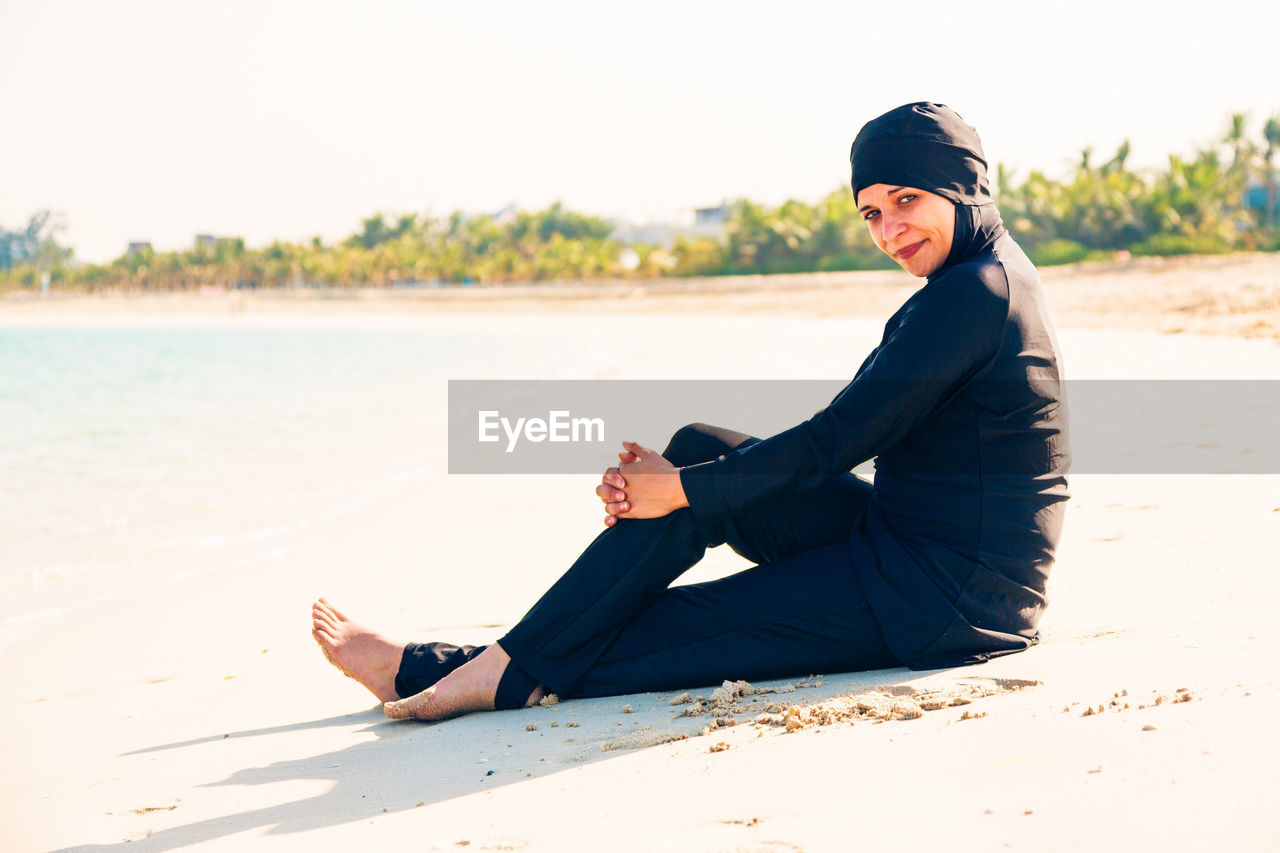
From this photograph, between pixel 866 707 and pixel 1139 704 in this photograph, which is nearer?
pixel 1139 704

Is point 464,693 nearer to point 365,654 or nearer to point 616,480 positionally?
point 365,654

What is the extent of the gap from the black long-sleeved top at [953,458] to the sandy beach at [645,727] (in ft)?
0.48

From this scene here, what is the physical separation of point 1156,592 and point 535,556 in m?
2.33

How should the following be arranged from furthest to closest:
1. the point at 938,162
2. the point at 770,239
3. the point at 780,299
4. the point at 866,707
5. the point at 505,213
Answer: the point at 505,213, the point at 770,239, the point at 780,299, the point at 938,162, the point at 866,707

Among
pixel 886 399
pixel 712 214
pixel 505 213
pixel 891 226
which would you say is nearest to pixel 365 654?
pixel 886 399

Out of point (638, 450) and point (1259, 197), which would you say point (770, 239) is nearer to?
point (1259, 197)

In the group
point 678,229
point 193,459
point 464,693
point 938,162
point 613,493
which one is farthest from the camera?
point 678,229

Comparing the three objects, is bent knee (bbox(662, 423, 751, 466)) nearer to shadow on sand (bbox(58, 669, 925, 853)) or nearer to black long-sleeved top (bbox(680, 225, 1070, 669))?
black long-sleeved top (bbox(680, 225, 1070, 669))

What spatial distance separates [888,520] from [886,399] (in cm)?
30

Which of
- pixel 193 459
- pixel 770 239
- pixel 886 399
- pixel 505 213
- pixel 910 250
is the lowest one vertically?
pixel 193 459

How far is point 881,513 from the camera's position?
2244mm

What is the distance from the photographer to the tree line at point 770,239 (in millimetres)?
32375

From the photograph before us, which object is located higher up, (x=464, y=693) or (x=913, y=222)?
(x=913, y=222)

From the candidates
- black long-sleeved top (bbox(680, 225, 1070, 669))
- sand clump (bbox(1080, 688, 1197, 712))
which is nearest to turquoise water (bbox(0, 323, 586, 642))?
black long-sleeved top (bbox(680, 225, 1070, 669))
